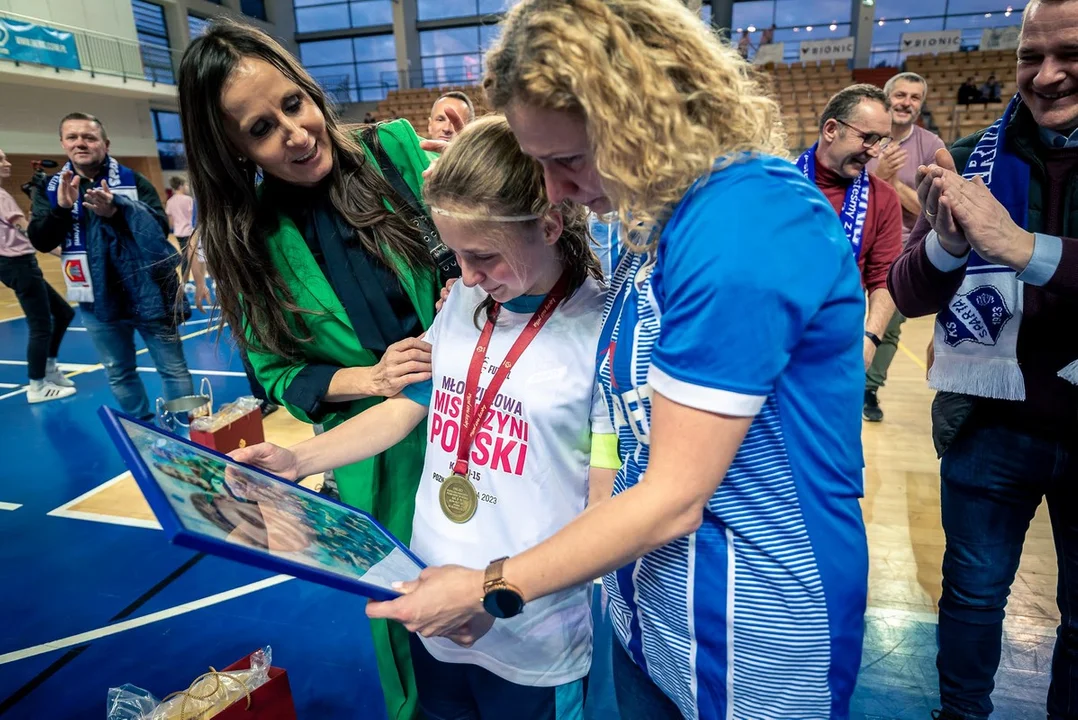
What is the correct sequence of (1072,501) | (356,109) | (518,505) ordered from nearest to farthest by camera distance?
(518,505)
(1072,501)
(356,109)

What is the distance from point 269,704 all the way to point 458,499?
38.2 inches

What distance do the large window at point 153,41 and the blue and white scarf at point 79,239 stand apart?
14.9m

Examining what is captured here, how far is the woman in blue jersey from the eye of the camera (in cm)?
68

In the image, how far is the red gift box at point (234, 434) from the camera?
10.7 ft

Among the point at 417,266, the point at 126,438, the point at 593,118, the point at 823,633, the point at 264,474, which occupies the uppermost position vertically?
the point at 593,118

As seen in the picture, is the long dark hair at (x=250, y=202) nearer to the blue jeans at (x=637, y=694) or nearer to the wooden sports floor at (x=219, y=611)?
the blue jeans at (x=637, y=694)

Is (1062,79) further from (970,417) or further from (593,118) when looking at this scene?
(593,118)

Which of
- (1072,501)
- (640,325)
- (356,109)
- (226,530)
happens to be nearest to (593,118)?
(640,325)

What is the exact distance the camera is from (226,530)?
817 millimetres

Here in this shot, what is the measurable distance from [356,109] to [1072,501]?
21.9 metres

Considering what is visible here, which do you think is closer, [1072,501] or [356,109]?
[1072,501]

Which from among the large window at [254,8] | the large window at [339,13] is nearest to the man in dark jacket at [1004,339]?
the large window at [254,8]

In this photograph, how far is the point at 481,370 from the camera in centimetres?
120

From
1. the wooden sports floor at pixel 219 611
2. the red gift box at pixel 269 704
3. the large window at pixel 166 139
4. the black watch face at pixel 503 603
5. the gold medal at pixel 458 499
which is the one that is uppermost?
the large window at pixel 166 139
